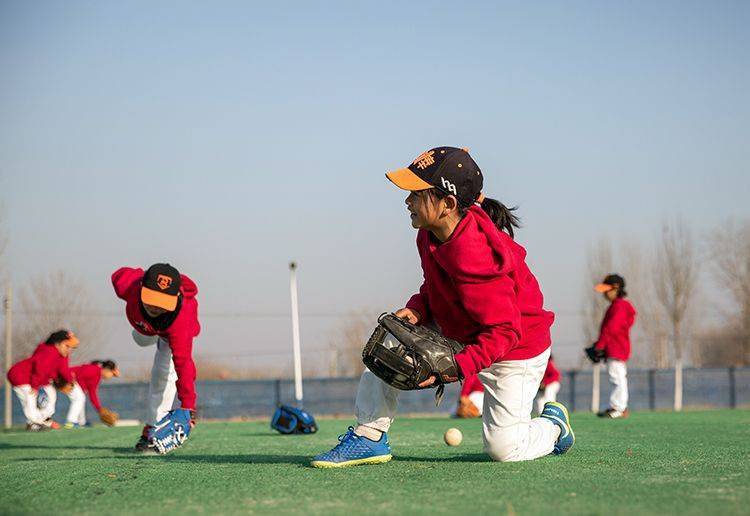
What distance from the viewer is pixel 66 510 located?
409cm

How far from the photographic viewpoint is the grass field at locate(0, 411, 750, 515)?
12.9 feet

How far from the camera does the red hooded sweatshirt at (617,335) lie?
14477 mm

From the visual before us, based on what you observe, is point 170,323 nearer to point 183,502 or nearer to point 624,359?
point 183,502

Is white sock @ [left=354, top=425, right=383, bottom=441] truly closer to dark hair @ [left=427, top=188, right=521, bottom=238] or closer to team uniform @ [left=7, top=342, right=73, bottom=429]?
dark hair @ [left=427, top=188, right=521, bottom=238]

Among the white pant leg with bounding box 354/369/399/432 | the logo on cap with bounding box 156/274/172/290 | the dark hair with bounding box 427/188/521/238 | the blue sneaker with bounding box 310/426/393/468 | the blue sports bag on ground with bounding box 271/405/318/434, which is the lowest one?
the blue sports bag on ground with bounding box 271/405/318/434

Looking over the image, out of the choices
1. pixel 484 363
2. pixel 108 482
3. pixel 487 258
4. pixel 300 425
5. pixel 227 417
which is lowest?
pixel 227 417

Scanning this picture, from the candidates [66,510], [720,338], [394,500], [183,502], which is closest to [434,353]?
[394,500]

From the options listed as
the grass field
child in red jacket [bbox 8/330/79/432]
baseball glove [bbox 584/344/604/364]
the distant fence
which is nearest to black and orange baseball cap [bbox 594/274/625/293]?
baseball glove [bbox 584/344/604/364]

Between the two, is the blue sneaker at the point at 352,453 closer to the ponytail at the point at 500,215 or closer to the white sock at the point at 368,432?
the white sock at the point at 368,432

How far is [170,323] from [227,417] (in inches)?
777

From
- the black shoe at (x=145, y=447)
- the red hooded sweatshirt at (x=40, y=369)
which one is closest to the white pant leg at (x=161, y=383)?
the black shoe at (x=145, y=447)

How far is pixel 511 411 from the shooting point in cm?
575

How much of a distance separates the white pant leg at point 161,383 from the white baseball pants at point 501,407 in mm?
2823

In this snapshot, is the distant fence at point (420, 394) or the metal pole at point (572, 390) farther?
the metal pole at point (572, 390)
